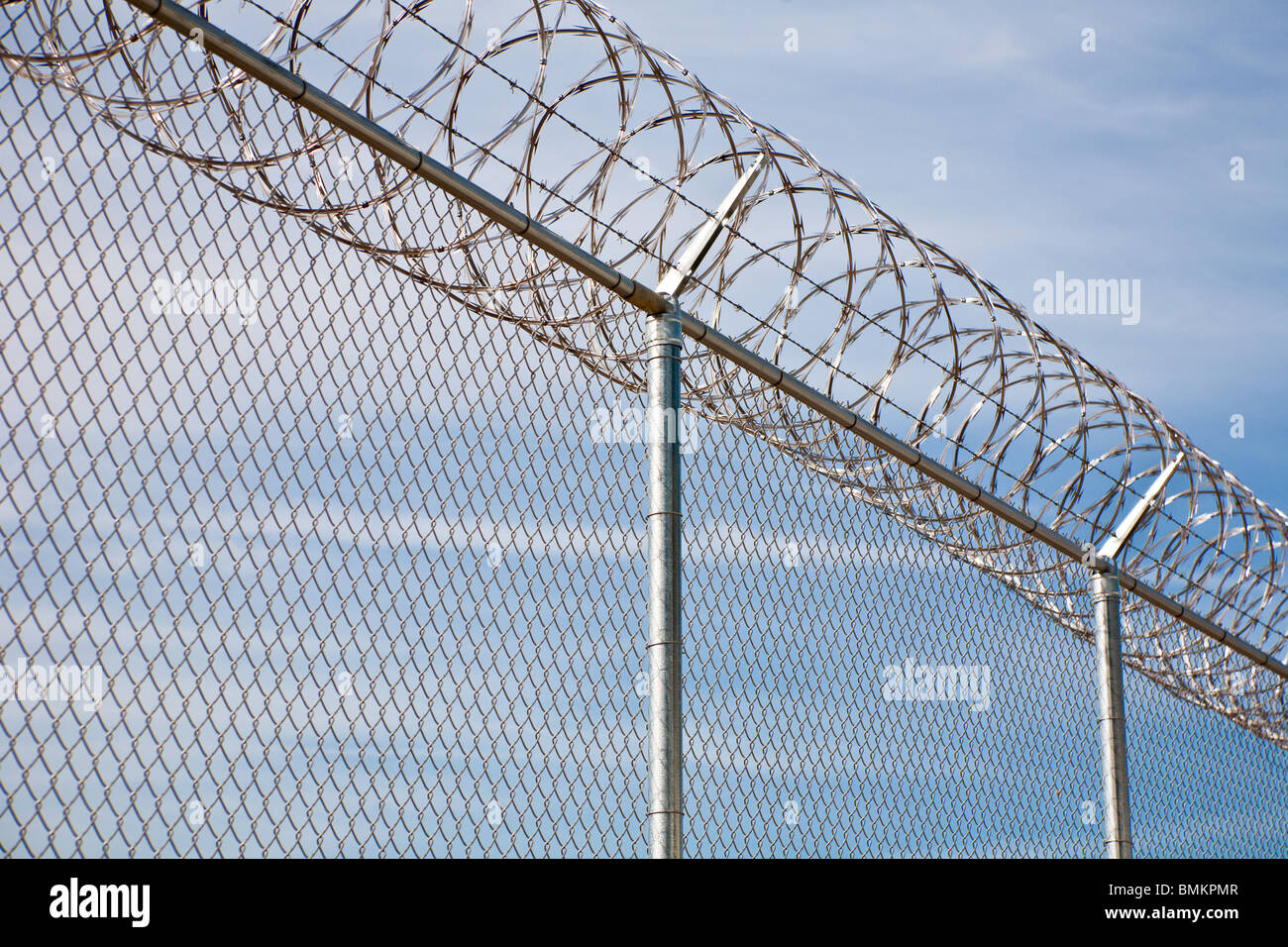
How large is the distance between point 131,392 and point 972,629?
12.9ft

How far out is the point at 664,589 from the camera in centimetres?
406

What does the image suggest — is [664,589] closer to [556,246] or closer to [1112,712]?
[556,246]

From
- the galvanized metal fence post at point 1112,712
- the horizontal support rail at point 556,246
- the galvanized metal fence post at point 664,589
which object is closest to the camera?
the horizontal support rail at point 556,246

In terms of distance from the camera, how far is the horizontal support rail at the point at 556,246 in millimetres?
3350

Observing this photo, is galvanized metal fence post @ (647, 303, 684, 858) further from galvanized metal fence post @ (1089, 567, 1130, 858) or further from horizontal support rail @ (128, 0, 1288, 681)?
galvanized metal fence post @ (1089, 567, 1130, 858)

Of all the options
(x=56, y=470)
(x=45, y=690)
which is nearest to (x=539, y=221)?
(x=56, y=470)

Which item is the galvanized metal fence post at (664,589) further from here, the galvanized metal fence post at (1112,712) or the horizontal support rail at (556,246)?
the galvanized metal fence post at (1112,712)

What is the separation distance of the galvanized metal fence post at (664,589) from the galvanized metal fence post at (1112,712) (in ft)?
10.1

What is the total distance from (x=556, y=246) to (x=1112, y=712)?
3795 mm

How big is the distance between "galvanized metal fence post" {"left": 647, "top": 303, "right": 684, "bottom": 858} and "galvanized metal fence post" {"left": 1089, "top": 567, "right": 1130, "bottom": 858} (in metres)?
3.09

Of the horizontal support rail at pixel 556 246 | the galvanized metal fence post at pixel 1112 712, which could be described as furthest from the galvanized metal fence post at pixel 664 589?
the galvanized metal fence post at pixel 1112 712

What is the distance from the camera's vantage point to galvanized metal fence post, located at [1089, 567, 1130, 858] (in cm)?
619

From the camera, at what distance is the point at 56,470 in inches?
113
